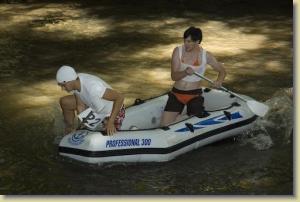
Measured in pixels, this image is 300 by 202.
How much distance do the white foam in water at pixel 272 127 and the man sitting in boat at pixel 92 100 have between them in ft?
5.76

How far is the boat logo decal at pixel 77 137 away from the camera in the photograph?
6.98m

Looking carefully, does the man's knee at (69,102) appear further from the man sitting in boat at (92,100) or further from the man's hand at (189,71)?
the man's hand at (189,71)

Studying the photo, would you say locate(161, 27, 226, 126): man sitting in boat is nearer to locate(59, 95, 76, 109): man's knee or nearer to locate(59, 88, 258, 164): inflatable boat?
locate(59, 88, 258, 164): inflatable boat

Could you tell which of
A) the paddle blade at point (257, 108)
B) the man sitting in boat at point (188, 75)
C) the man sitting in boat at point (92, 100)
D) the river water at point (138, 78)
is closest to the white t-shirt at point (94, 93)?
the man sitting in boat at point (92, 100)

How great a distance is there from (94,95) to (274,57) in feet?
19.3

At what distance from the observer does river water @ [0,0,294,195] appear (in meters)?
6.83

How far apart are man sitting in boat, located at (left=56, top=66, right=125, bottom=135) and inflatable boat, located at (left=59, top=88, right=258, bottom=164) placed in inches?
6.3

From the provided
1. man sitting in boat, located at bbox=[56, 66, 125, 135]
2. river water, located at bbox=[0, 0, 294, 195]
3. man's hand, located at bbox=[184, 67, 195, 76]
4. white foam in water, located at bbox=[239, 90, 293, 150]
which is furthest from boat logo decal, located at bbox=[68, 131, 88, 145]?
white foam in water, located at bbox=[239, 90, 293, 150]

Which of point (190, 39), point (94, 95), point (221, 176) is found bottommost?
point (221, 176)

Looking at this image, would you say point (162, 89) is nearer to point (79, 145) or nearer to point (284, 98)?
point (284, 98)

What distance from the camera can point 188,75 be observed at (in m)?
7.28

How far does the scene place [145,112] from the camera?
7832 mm

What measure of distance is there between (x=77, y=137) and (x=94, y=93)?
1.87 feet

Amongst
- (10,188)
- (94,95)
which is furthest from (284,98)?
(10,188)
